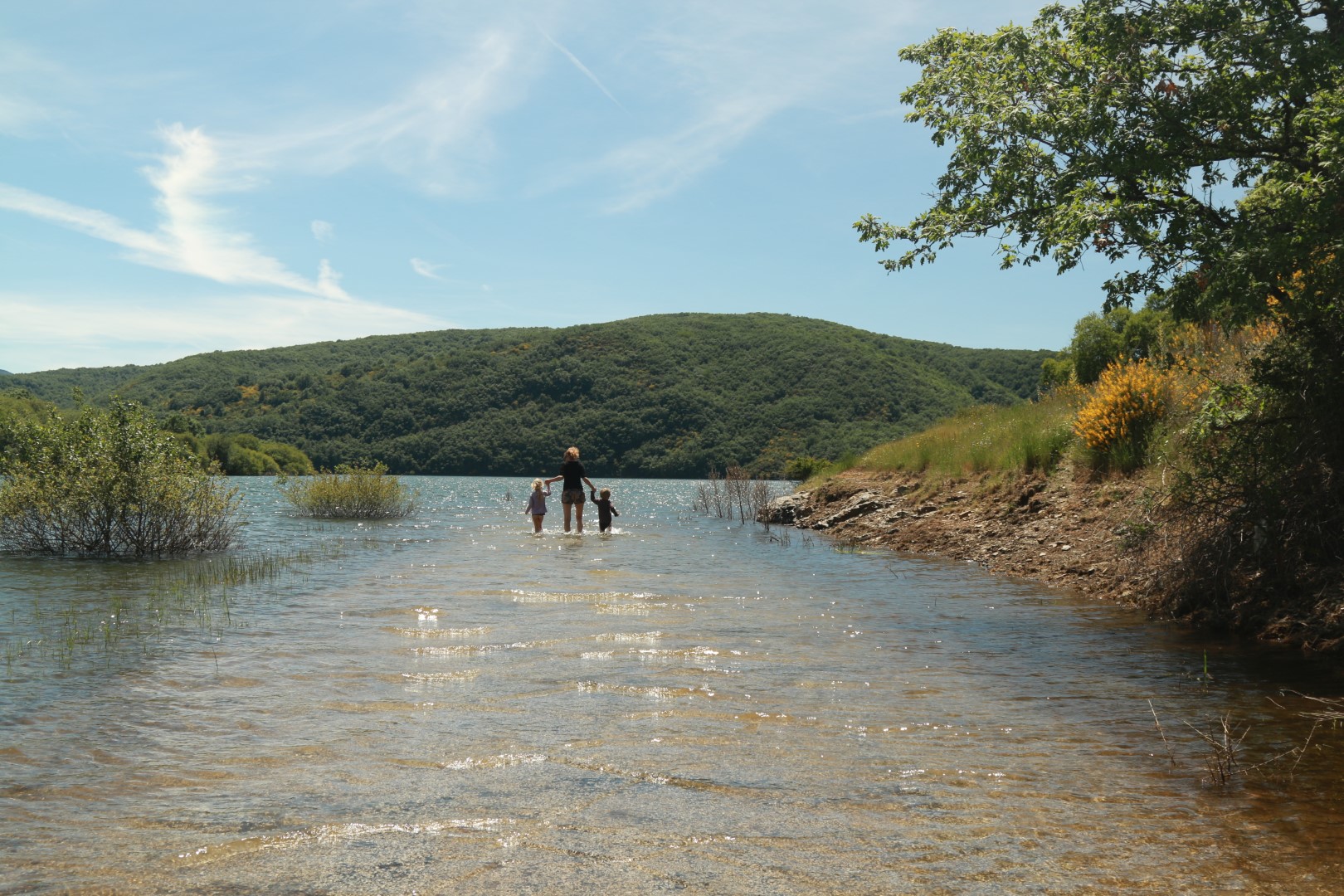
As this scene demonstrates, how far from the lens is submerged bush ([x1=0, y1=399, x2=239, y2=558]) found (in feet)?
60.3

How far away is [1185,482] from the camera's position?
11297mm

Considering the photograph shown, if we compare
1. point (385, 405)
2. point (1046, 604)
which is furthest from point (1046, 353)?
point (1046, 604)

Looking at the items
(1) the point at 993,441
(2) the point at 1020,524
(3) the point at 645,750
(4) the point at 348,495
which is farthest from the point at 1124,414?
(4) the point at 348,495

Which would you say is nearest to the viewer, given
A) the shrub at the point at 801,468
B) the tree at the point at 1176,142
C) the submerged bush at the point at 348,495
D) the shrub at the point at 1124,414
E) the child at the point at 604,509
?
the tree at the point at 1176,142

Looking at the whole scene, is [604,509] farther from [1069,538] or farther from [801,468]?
[801,468]

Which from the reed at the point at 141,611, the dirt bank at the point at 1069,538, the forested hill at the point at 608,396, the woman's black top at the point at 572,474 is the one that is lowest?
the reed at the point at 141,611

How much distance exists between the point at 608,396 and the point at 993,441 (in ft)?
429

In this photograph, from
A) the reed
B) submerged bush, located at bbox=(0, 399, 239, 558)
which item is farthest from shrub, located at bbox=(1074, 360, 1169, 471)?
submerged bush, located at bbox=(0, 399, 239, 558)

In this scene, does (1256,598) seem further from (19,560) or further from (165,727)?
(19,560)

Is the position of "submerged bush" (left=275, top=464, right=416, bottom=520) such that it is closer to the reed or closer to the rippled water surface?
the reed

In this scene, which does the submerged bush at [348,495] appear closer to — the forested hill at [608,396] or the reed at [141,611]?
the reed at [141,611]

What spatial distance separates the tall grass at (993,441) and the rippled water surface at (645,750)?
324 inches

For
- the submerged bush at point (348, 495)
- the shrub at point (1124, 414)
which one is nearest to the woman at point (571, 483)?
the submerged bush at point (348, 495)

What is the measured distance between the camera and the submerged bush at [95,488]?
18.4 m
